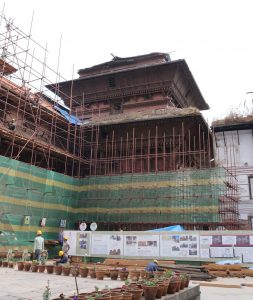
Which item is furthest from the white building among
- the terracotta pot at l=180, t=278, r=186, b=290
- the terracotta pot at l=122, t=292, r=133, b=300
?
the terracotta pot at l=122, t=292, r=133, b=300

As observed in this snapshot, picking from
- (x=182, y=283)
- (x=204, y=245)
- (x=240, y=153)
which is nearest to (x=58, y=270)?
(x=182, y=283)

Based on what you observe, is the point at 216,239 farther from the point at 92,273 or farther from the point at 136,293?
the point at 136,293

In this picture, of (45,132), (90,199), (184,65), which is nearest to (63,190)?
(90,199)

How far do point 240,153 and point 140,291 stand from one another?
2219cm

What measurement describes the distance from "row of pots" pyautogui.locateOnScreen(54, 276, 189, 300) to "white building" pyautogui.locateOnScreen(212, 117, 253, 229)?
18.3m

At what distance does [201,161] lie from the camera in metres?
25.9

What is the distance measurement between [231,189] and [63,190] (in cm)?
1185

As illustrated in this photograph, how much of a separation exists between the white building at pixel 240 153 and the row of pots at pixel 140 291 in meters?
18.3

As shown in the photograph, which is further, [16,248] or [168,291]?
[16,248]

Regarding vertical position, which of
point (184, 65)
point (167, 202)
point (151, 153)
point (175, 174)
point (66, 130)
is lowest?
point (167, 202)

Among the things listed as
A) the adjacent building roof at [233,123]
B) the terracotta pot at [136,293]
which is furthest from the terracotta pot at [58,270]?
the adjacent building roof at [233,123]

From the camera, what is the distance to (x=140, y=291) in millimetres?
7398

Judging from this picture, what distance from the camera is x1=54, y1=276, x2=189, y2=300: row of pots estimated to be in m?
6.79

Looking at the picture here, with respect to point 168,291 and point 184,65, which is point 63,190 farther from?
point 168,291
